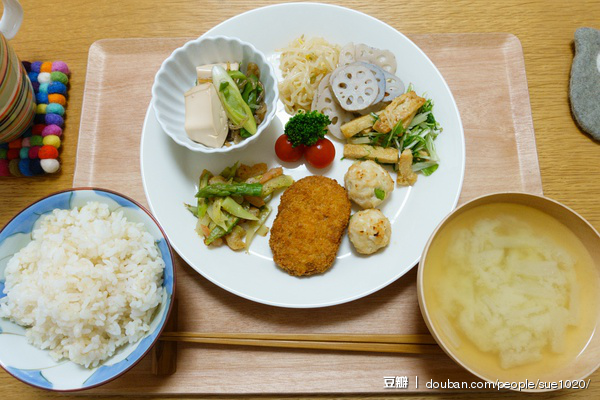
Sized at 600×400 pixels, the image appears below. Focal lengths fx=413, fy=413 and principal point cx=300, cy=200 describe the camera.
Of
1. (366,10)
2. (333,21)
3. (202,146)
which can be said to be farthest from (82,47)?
(366,10)

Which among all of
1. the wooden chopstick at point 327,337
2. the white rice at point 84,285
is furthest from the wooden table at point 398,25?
the wooden chopstick at point 327,337

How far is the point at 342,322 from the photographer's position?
233 centimetres

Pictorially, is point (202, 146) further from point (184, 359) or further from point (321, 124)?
point (184, 359)

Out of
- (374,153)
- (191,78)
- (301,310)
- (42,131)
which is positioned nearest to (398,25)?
(374,153)

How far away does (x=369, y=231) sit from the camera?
2234 mm

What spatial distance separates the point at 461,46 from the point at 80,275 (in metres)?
2.67

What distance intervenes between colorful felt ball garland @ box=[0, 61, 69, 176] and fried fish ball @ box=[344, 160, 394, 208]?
6.10ft

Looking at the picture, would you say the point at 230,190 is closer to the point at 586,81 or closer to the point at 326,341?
the point at 326,341

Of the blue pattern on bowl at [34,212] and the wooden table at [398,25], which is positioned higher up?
the wooden table at [398,25]

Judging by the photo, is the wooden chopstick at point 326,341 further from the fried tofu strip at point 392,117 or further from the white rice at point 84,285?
the fried tofu strip at point 392,117

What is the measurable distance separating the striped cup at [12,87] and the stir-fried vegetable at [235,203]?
1.16 meters

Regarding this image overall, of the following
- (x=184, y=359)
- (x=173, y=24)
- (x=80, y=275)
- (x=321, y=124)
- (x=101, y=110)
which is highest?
(x=173, y=24)

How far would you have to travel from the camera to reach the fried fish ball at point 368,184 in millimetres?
2342

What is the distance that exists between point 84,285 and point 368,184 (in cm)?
153
